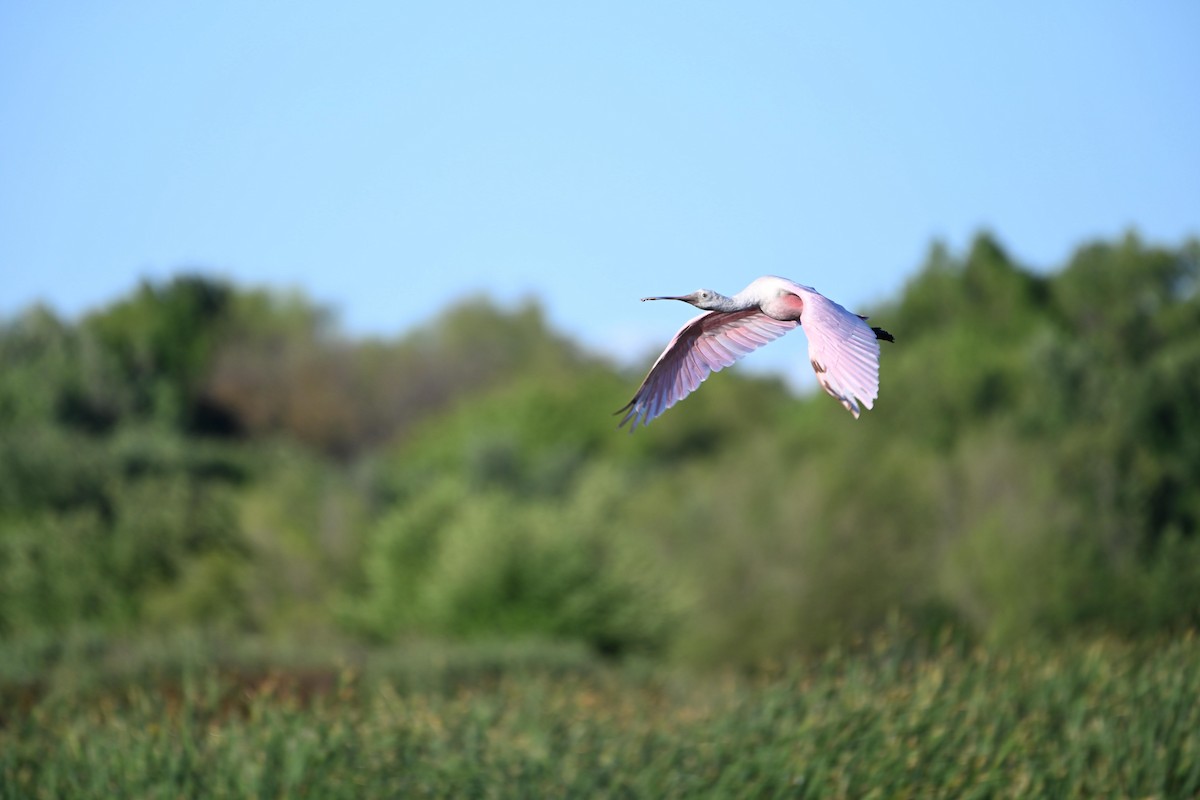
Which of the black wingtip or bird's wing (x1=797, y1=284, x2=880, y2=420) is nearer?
bird's wing (x1=797, y1=284, x2=880, y2=420)

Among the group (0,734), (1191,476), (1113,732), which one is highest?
(1191,476)

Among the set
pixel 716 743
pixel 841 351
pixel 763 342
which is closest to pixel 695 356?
pixel 763 342

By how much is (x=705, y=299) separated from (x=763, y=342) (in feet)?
1.28

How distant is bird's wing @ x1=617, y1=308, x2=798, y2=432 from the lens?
365 cm

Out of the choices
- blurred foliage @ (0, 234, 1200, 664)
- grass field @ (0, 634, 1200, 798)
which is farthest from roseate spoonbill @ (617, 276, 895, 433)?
blurred foliage @ (0, 234, 1200, 664)

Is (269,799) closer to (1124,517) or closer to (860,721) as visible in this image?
(860,721)

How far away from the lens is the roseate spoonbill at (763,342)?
10.3ft

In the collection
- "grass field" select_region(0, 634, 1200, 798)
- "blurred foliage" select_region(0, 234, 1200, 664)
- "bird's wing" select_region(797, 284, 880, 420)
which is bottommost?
"grass field" select_region(0, 634, 1200, 798)

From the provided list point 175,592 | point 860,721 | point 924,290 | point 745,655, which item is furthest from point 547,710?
point 924,290

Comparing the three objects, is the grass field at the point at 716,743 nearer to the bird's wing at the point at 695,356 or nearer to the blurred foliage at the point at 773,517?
the bird's wing at the point at 695,356

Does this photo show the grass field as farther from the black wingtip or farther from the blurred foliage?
the blurred foliage


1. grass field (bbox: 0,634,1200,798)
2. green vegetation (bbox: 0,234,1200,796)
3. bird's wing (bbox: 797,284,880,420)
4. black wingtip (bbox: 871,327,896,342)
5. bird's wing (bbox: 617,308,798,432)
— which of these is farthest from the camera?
green vegetation (bbox: 0,234,1200,796)

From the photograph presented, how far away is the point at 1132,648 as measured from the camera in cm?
1404

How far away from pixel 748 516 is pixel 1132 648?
17214mm
